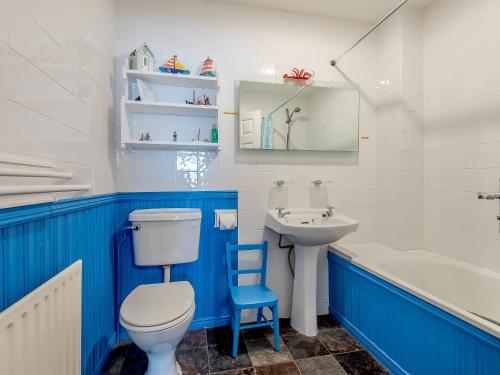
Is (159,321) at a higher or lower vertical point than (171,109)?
lower

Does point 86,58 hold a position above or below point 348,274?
above

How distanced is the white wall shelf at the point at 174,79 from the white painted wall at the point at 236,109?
0.17 m

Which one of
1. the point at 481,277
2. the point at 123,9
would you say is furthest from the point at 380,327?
the point at 123,9

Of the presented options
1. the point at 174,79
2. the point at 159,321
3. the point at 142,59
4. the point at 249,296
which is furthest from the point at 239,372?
the point at 142,59

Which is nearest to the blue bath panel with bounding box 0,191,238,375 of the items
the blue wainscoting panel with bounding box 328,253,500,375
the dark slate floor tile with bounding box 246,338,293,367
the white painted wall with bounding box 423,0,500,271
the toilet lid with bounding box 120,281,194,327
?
the toilet lid with bounding box 120,281,194,327

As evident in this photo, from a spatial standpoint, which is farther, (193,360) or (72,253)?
(193,360)

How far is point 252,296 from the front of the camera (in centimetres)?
165

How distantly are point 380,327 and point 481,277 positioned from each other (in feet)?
2.41

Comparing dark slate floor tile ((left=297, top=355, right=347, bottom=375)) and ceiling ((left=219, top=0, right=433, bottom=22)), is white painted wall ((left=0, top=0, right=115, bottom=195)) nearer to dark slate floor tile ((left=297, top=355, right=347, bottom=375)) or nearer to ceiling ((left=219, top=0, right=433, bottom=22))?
ceiling ((left=219, top=0, right=433, bottom=22))

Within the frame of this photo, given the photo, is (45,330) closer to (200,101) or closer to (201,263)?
(201,263)

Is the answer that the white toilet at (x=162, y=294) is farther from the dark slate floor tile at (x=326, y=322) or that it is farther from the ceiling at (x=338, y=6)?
the ceiling at (x=338, y=6)

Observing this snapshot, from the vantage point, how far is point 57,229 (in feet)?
3.32

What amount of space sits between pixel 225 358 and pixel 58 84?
1.70 meters

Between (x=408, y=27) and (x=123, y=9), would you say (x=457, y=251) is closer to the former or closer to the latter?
(x=408, y=27)
